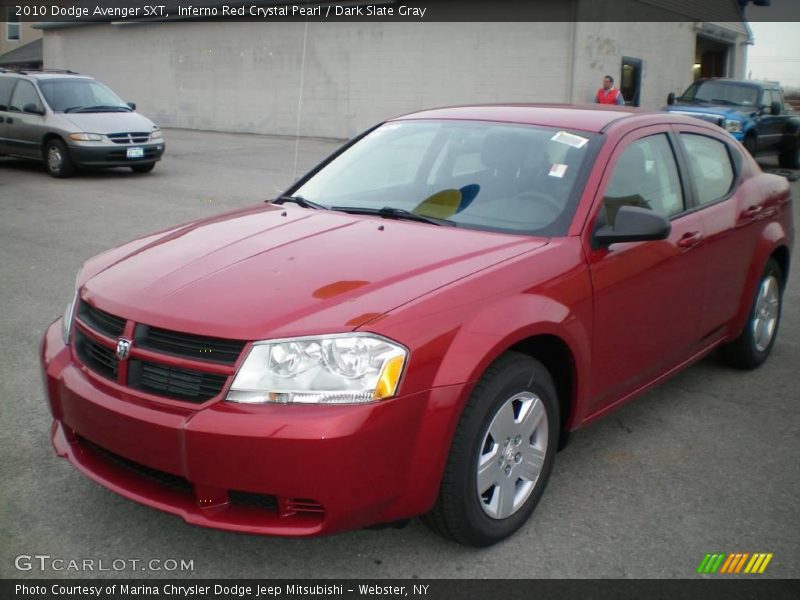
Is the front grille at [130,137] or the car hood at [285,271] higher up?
the front grille at [130,137]

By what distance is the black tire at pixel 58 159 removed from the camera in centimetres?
1405

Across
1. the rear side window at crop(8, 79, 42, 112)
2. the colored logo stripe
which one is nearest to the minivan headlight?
the rear side window at crop(8, 79, 42, 112)

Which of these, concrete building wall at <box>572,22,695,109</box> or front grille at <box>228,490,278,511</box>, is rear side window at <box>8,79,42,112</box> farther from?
front grille at <box>228,490,278,511</box>

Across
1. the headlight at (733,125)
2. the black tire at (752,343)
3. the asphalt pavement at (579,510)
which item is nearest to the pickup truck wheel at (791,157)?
the headlight at (733,125)

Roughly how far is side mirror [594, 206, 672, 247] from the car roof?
23.5 inches


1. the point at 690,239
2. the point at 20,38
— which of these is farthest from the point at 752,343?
the point at 20,38

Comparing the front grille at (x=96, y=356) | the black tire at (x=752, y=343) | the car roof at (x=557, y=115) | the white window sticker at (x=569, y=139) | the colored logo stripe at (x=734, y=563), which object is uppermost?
the car roof at (x=557, y=115)

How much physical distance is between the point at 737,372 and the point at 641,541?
2.35 m

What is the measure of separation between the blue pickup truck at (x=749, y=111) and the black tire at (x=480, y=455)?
14.6 metres

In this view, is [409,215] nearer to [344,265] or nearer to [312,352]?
[344,265]

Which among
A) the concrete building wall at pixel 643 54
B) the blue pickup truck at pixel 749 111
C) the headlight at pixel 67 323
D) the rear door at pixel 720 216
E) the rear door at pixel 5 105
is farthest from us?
the concrete building wall at pixel 643 54

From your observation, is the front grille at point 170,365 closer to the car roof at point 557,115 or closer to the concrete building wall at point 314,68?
the car roof at point 557,115
